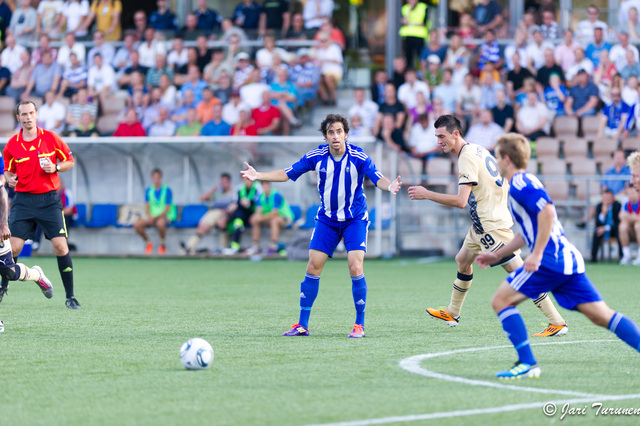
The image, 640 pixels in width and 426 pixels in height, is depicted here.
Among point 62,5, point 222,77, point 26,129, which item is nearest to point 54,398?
point 26,129

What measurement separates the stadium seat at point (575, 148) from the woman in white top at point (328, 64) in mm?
5371

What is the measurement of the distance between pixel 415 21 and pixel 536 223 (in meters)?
16.4

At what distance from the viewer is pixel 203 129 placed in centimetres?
2023

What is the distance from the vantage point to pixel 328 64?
21.1m

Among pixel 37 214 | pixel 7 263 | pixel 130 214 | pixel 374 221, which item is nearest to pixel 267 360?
pixel 7 263

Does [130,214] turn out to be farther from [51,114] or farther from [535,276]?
[535,276]

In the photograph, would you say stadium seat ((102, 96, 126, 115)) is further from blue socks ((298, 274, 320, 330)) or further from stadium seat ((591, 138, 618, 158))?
blue socks ((298, 274, 320, 330))

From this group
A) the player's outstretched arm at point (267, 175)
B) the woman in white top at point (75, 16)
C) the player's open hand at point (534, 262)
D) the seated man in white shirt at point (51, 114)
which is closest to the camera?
the player's open hand at point (534, 262)

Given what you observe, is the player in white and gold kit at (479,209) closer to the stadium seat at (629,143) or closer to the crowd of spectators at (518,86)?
the crowd of spectators at (518,86)

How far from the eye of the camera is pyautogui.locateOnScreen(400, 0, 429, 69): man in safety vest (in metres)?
21.4

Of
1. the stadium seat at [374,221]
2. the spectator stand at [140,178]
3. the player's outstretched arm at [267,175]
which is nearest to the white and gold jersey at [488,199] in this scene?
the player's outstretched arm at [267,175]

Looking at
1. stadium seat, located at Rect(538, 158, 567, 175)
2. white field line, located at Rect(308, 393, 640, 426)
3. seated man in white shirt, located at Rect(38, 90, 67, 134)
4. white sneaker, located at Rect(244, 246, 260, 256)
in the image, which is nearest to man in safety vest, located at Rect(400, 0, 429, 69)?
stadium seat, located at Rect(538, 158, 567, 175)

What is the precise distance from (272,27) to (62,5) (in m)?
5.57

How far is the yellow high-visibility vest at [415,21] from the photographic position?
21422 millimetres
